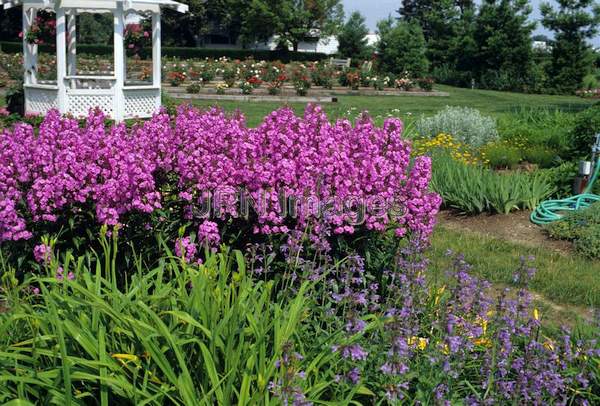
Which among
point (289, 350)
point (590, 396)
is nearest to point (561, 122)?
point (590, 396)

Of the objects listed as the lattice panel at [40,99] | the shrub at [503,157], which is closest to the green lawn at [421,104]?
the lattice panel at [40,99]

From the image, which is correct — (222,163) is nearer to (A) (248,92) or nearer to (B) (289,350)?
(B) (289,350)

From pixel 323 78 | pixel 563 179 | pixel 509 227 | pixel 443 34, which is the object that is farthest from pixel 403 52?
pixel 509 227

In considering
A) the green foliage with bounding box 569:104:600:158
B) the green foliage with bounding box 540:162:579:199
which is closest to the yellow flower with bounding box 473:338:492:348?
the green foliage with bounding box 540:162:579:199

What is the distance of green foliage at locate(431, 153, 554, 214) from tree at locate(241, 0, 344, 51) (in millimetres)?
42006

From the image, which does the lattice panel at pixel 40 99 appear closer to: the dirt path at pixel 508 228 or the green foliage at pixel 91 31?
the dirt path at pixel 508 228

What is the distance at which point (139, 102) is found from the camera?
15219mm

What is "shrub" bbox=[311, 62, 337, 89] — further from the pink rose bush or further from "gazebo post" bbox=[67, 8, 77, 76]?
the pink rose bush

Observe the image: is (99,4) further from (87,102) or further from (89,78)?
(87,102)

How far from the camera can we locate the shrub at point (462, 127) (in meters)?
10.3

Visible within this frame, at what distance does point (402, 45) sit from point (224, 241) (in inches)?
1115

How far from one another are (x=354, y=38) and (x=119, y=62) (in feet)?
88.7

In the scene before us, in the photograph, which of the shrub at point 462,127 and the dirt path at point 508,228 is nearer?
the dirt path at point 508,228

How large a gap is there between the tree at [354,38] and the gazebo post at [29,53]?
2628cm
